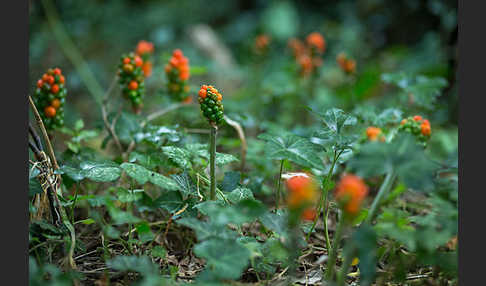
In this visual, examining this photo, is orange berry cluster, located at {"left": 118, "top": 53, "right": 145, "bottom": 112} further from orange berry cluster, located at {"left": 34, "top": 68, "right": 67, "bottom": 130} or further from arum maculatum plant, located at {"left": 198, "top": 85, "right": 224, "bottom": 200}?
arum maculatum plant, located at {"left": 198, "top": 85, "right": 224, "bottom": 200}

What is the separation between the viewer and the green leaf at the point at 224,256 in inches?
38.3

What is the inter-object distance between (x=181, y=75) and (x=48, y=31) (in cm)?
293

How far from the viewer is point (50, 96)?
1562 millimetres

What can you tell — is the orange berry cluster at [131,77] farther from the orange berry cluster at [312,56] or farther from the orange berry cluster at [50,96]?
the orange berry cluster at [312,56]

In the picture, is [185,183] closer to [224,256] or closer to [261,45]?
[224,256]

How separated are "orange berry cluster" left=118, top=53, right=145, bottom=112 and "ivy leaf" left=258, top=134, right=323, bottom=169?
2.61 feet

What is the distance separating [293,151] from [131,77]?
95 cm

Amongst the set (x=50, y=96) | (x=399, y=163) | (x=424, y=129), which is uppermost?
(x=50, y=96)

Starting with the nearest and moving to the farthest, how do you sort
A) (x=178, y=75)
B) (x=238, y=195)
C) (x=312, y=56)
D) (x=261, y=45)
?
(x=238, y=195) < (x=178, y=75) < (x=312, y=56) < (x=261, y=45)

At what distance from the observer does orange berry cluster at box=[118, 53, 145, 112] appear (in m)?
1.79

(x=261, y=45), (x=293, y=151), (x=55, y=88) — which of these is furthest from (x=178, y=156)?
(x=261, y=45)

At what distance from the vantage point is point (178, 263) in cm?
137

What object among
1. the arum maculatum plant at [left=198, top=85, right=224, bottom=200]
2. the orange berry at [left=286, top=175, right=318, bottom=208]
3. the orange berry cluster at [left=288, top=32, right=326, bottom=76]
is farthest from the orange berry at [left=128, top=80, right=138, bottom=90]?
the orange berry cluster at [left=288, top=32, right=326, bottom=76]

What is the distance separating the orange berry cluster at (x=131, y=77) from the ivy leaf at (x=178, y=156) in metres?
0.61
